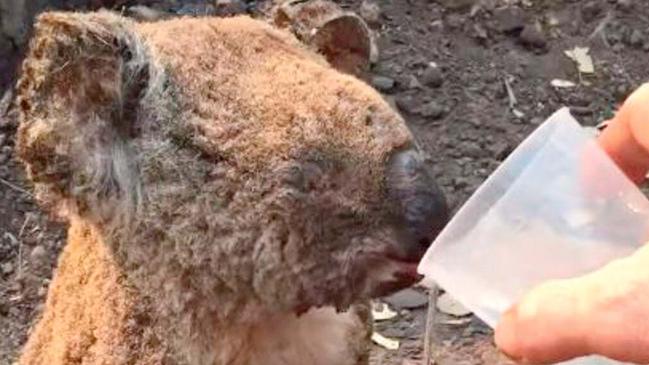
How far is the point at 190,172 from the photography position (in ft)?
6.13

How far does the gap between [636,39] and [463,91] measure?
0.58 metres

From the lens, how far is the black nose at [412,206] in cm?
175

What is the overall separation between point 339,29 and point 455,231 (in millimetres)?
676

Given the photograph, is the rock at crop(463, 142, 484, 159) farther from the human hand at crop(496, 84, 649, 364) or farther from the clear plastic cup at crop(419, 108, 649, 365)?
the human hand at crop(496, 84, 649, 364)

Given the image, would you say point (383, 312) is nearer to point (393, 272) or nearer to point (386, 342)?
point (386, 342)

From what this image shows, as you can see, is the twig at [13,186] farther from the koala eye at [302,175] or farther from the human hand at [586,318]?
the human hand at [586,318]

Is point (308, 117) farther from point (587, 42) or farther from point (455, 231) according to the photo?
point (587, 42)

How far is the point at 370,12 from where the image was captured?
4277 millimetres

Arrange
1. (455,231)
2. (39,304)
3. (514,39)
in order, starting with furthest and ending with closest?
1. (514,39)
2. (39,304)
3. (455,231)

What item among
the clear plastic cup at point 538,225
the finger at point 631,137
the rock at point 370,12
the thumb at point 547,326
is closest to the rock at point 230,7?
the rock at point 370,12

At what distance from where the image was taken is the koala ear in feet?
6.07

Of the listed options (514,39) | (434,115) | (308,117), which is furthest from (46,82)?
(514,39)

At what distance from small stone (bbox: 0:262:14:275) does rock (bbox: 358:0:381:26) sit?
1.22 m

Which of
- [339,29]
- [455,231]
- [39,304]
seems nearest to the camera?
[455,231]
